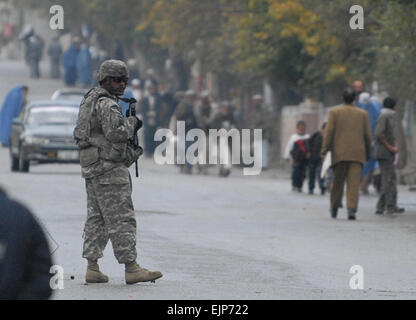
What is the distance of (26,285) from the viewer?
22.2ft

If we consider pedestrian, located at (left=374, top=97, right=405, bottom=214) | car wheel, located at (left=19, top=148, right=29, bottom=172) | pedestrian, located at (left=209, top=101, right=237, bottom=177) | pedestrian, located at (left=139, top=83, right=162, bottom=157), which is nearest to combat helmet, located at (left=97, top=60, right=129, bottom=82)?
pedestrian, located at (left=374, top=97, right=405, bottom=214)

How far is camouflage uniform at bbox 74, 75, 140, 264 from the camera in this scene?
443 inches

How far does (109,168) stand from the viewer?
37.1 ft

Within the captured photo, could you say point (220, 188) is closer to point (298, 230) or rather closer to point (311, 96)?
point (298, 230)

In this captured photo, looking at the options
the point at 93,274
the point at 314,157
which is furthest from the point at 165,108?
the point at 93,274

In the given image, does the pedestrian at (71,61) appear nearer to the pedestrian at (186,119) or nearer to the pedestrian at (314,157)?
the pedestrian at (186,119)

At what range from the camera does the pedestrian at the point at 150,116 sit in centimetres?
3828

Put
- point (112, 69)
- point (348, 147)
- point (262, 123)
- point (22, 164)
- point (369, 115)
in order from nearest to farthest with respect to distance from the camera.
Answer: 1. point (112, 69)
2. point (348, 147)
3. point (369, 115)
4. point (22, 164)
5. point (262, 123)

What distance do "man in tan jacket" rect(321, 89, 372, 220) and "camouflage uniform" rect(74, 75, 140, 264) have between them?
7.90 m

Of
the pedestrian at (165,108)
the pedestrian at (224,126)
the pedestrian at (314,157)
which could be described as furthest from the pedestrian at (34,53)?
the pedestrian at (314,157)

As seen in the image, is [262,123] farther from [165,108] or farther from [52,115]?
[52,115]

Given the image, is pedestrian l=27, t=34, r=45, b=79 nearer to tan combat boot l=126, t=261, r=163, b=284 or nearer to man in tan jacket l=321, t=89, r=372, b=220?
man in tan jacket l=321, t=89, r=372, b=220

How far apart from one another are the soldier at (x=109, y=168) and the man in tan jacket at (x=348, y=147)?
788cm

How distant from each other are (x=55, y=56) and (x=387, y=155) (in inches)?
1782
